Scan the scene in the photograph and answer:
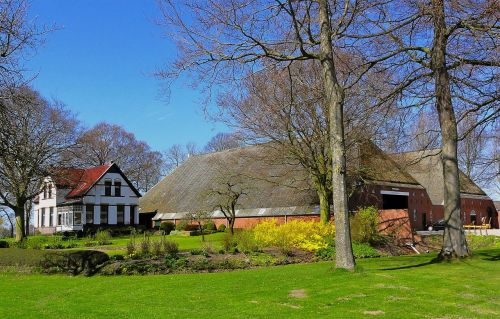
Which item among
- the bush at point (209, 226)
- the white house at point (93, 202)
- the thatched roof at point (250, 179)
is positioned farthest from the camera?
the white house at point (93, 202)

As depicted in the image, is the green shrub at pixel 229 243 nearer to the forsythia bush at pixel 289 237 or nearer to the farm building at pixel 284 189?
the forsythia bush at pixel 289 237

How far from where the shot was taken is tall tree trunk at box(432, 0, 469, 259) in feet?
50.9

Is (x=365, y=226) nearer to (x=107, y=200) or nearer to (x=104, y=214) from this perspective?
(x=107, y=200)

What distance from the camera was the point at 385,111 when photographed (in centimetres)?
1764

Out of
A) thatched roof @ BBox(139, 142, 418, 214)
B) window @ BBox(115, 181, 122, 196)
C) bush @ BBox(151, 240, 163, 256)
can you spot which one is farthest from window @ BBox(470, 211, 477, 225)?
bush @ BBox(151, 240, 163, 256)

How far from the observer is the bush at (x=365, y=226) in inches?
922

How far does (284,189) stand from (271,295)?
1152 inches

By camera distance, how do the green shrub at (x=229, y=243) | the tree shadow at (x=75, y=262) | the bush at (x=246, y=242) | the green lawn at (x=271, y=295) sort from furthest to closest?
the green shrub at (x=229, y=243) → the bush at (x=246, y=242) → the tree shadow at (x=75, y=262) → the green lawn at (x=271, y=295)

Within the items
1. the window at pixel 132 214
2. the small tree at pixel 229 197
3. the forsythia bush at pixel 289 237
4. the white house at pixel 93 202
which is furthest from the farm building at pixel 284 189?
the forsythia bush at pixel 289 237

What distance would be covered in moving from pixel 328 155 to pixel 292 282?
13.9 metres

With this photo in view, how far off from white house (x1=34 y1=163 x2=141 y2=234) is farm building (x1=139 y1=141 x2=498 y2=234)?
1842 millimetres

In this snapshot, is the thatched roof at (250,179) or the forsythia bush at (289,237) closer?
the forsythia bush at (289,237)

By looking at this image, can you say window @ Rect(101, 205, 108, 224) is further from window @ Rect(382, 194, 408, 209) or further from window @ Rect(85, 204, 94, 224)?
window @ Rect(382, 194, 408, 209)

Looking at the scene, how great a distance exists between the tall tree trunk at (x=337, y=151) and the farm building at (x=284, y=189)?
366 inches
